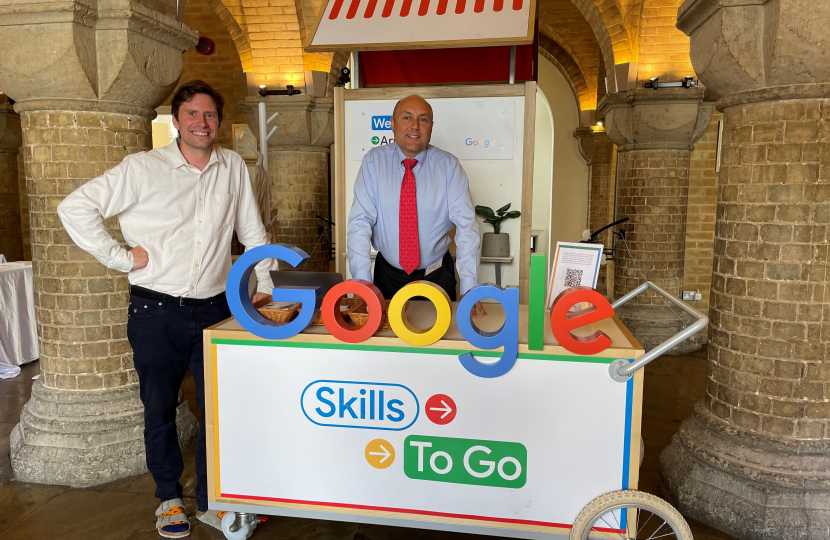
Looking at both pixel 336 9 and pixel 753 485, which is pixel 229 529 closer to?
pixel 753 485

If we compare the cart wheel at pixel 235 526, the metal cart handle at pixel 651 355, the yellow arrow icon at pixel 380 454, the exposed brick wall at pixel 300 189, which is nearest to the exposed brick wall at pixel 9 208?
the exposed brick wall at pixel 300 189

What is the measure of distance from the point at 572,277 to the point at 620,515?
32.5 inches

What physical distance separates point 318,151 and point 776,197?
6.12 m

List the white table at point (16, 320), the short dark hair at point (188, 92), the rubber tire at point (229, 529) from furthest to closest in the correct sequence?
1. the white table at point (16, 320)
2. the short dark hair at point (188, 92)
3. the rubber tire at point (229, 529)

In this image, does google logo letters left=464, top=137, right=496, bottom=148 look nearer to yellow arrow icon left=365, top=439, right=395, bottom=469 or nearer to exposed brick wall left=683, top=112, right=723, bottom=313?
yellow arrow icon left=365, top=439, right=395, bottom=469

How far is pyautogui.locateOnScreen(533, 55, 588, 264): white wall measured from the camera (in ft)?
43.5

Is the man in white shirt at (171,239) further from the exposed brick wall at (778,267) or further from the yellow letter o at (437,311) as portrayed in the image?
the exposed brick wall at (778,267)

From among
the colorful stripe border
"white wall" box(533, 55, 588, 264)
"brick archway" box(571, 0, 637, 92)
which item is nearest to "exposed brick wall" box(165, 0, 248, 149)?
"brick archway" box(571, 0, 637, 92)

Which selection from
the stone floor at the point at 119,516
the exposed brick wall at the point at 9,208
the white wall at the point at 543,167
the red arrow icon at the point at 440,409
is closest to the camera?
the red arrow icon at the point at 440,409

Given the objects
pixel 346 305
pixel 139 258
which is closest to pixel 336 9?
pixel 139 258

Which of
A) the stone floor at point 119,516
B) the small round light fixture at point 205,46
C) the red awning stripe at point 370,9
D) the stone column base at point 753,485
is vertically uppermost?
the small round light fixture at point 205,46

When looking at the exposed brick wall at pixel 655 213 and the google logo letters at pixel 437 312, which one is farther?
the exposed brick wall at pixel 655 213

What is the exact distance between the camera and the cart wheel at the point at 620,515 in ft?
6.48

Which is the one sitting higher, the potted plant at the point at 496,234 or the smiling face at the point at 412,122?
the smiling face at the point at 412,122
